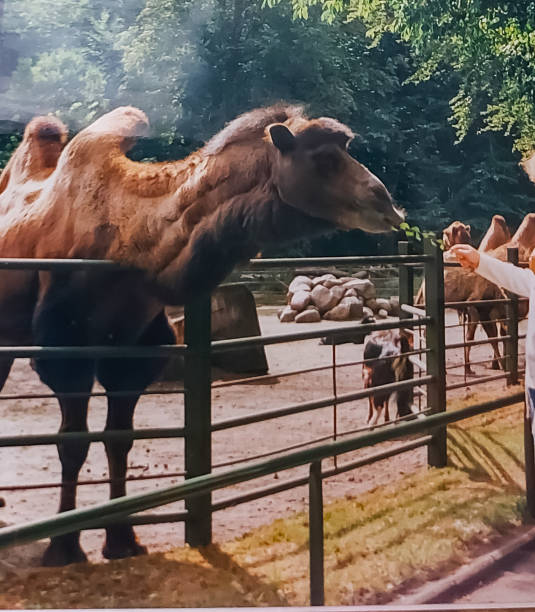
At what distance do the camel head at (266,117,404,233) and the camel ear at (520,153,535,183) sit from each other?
56cm

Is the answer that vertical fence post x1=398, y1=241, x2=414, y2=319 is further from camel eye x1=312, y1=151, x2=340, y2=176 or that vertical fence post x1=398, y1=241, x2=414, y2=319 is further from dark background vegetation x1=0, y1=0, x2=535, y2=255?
camel eye x1=312, y1=151, x2=340, y2=176

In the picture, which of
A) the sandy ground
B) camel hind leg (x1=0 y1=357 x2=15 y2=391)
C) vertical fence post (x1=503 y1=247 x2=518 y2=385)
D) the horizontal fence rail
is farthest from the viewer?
vertical fence post (x1=503 y1=247 x2=518 y2=385)

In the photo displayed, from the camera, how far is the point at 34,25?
2314mm

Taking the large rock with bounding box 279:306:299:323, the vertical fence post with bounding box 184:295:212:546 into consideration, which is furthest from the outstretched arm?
the vertical fence post with bounding box 184:295:212:546

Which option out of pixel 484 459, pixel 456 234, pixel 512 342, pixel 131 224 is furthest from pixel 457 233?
pixel 131 224

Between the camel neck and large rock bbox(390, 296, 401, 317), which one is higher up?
the camel neck

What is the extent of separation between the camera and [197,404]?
2.39 m

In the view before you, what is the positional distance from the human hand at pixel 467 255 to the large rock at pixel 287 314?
0.56 meters

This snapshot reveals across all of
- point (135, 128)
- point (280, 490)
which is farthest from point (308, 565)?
point (135, 128)

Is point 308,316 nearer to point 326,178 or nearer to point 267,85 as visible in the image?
point 326,178

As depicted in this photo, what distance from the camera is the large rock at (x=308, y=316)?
248 cm

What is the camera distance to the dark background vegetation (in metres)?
2.31

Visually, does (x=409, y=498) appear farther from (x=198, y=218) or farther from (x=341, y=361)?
(x=198, y=218)

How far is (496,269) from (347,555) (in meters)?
1.01
